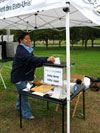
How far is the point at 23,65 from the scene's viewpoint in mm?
3037

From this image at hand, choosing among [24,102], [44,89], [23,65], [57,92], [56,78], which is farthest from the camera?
[24,102]

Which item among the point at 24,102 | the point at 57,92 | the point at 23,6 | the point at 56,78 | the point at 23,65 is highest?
the point at 23,6

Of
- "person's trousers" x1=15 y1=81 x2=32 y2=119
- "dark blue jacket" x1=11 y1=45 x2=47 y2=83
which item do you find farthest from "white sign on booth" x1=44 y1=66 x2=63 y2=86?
"person's trousers" x1=15 y1=81 x2=32 y2=119

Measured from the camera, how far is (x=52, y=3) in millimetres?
2350

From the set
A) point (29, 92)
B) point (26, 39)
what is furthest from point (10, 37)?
point (29, 92)

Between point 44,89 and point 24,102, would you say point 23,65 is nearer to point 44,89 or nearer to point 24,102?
point 44,89

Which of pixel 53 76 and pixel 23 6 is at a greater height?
pixel 23 6

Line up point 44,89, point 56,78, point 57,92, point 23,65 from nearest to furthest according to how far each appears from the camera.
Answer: point 56,78, point 57,92, point 44,89, point 23,65

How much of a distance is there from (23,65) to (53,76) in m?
0.76

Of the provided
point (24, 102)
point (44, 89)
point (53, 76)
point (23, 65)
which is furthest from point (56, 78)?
point (24, 102)

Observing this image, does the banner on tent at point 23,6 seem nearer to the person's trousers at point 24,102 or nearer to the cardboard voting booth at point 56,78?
the cardboard voting booth at point 56,78

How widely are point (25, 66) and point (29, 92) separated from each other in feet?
1.65

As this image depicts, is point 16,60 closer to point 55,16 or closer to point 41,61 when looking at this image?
point 41,61

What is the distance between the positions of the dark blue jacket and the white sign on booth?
23 cm
